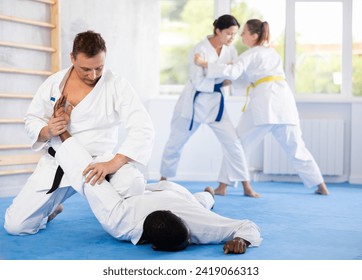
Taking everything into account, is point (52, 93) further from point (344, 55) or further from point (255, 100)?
point (344, 55)

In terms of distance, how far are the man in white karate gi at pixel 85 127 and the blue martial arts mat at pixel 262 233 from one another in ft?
0.58

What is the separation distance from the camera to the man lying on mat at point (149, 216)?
265 cm

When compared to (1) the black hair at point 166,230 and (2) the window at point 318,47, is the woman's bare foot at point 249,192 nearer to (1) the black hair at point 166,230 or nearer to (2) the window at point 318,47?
(2) the window at point 318,47

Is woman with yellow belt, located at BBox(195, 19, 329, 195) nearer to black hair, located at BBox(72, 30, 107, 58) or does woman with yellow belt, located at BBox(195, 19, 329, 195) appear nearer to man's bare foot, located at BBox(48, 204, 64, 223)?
man's bare foot, located at BBox(48, 204, 64, 223)

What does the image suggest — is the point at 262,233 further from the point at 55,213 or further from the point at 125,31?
the point at 125,31

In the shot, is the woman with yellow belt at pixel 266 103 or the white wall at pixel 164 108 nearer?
the woman with yellow belt at pixel 266 103

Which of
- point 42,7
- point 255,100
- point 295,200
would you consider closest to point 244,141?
point 255,100

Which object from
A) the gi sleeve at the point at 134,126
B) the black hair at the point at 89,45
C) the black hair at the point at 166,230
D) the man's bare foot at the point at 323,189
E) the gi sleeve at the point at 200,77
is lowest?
the man's bare foot at the point at 323,189

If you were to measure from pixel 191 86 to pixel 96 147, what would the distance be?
6.44 ft


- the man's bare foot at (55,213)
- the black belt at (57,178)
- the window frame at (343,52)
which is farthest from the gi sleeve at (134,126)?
the window frame at (343,52)

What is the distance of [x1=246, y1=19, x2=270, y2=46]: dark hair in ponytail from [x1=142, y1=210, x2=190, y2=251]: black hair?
2486 millimetres

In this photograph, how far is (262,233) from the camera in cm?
320

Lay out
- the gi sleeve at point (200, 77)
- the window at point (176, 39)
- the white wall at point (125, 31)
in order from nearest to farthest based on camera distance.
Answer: the gi sleeve at point (200, 77) → the white wall at point (125, 31) → the window at point (176, 39)

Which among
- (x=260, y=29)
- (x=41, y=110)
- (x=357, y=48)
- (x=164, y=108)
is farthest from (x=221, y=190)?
(x=357, y=48)
